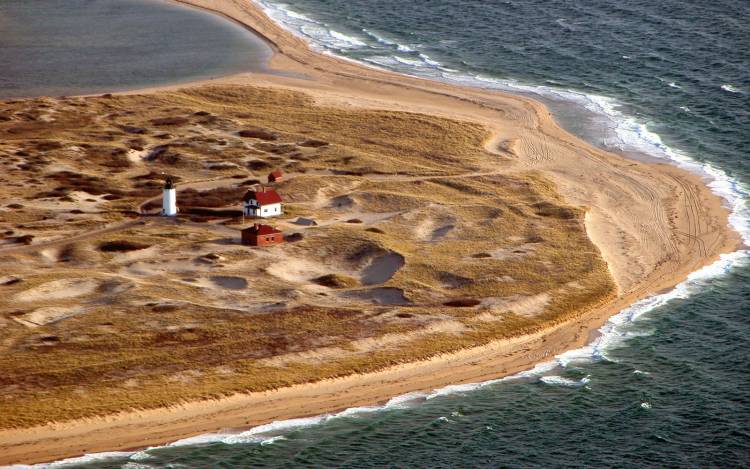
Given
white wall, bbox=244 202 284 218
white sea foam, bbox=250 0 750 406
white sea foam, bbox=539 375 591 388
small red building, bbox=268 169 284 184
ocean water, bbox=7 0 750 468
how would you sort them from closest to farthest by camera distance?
ocean water, bbox=7 0 750 468 < white sea foam, bbox=539 375 591 388 < white sea foam, bbox=250 0 750 406 < white wall, bbox=244 202 284 218 < small red building, bbox=268 169 284 184

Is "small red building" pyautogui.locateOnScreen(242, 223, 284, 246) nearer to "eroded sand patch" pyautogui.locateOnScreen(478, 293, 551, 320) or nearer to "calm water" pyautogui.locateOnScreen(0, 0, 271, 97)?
"eroded sand patch" pyautogui.locateOnScreen(478, 293, 551, 320)

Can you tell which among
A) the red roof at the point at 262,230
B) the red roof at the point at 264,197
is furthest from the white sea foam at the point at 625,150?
the red roof at the point at 264,197

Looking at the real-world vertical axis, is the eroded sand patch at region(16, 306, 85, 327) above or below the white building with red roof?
below

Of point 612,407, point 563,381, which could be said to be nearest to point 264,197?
point 563,381

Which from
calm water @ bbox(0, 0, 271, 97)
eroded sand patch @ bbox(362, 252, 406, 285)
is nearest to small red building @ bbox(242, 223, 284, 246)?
eroded sand patch @ bbox(362, 252, 406, 285)

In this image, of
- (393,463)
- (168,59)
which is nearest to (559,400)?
(393,463)

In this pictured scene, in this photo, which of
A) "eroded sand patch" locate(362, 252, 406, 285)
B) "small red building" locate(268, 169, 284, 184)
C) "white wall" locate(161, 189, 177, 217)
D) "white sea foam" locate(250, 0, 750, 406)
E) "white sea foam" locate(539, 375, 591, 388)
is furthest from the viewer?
"small red building" locate(268, 169, 284, 184)

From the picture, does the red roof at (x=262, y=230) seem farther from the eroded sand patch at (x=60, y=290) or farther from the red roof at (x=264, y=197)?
the eroded sand patch at (x=60, y=290)
